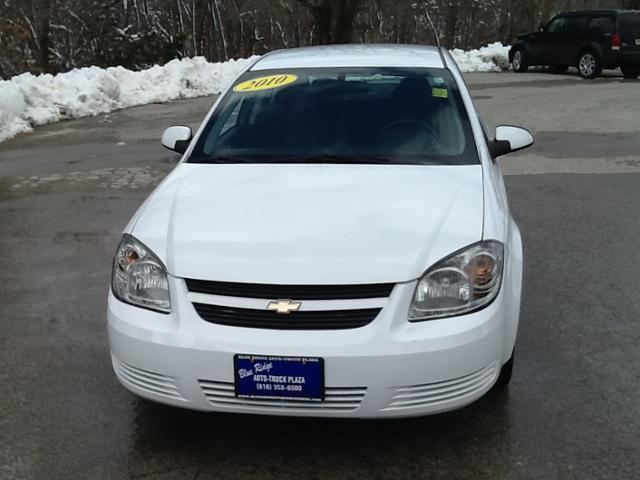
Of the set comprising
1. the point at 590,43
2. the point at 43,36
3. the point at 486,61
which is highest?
the point at 590,43

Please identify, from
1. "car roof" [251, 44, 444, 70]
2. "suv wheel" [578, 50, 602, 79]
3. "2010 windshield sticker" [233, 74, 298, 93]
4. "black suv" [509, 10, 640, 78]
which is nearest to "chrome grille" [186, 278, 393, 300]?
"2010 windshield sticker" [233, 74, 298, 93]

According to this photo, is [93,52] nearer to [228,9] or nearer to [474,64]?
[474,64]

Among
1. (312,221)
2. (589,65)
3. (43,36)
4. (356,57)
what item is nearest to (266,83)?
(356,57)

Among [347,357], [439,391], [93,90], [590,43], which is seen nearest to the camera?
[347,357]

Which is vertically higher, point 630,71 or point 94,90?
point 94,90

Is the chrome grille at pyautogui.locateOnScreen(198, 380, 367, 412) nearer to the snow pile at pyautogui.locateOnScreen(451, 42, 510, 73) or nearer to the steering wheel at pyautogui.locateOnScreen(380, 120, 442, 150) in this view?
the steering wheel at pyautogui.locateOnScreen(380, 120, 442, 150)

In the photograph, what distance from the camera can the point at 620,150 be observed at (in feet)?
32.9

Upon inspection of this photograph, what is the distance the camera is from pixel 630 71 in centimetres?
2014

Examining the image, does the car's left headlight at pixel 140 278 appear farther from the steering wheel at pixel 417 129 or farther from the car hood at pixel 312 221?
the steering wheel at pixel 417 129

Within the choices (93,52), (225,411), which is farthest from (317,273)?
(93,52)

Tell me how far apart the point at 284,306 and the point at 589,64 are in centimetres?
1904

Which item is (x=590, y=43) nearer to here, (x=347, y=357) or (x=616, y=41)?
(x=616, y=41)

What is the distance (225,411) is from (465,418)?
3.69 feet

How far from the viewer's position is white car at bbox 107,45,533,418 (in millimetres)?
2902
